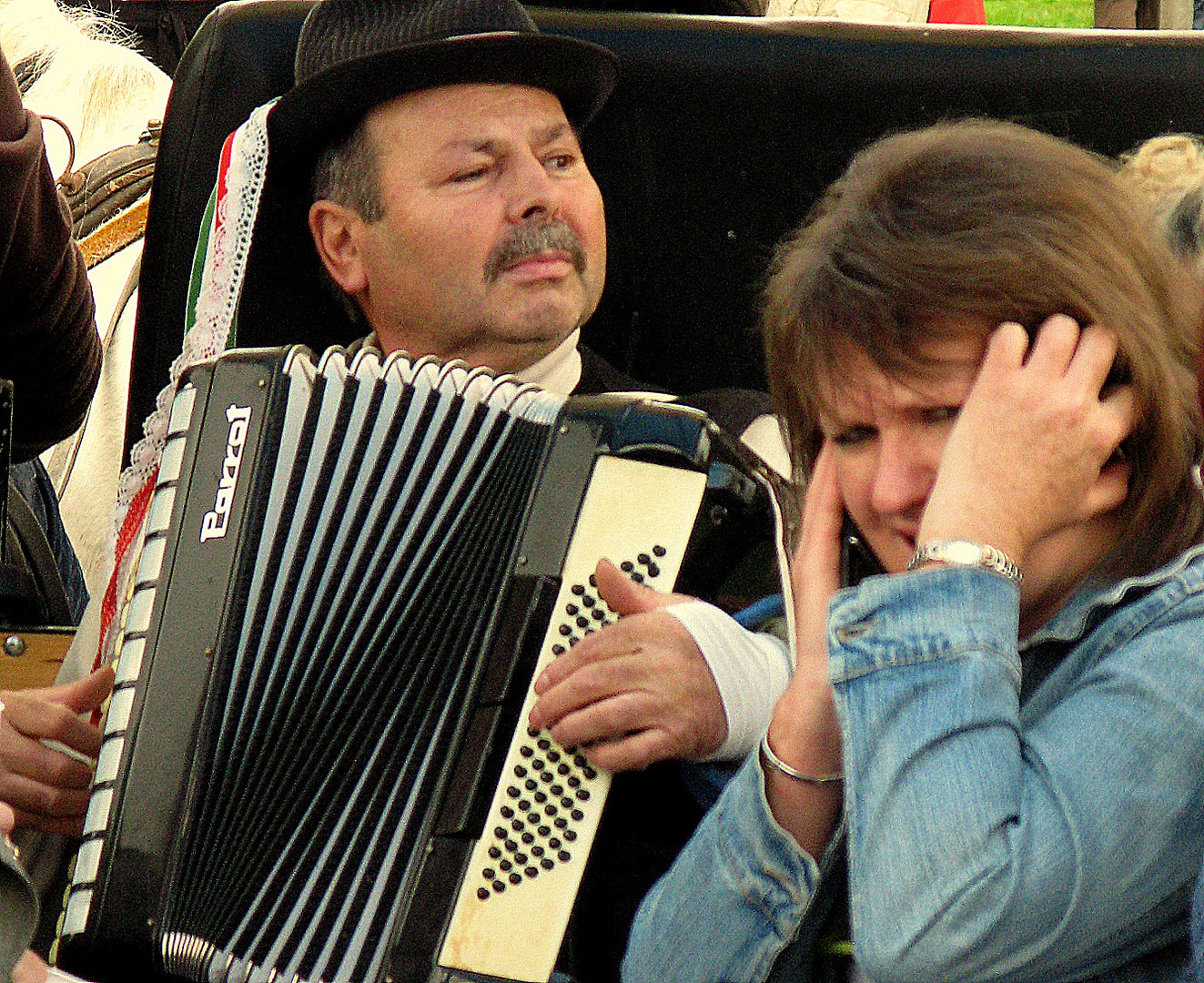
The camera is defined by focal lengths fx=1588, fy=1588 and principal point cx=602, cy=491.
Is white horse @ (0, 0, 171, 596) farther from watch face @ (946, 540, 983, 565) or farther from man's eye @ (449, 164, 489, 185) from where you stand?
watch face @ (946, 540, 983, 565)

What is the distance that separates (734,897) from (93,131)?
246cm

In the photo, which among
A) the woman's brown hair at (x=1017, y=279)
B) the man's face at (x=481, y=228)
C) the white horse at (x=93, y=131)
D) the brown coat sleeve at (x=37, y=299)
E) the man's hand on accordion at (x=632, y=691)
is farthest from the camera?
the white horse at (x=93, y=131)

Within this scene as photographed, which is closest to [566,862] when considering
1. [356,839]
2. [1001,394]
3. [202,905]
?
[356,839]

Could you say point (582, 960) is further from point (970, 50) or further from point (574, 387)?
point (970, 50)

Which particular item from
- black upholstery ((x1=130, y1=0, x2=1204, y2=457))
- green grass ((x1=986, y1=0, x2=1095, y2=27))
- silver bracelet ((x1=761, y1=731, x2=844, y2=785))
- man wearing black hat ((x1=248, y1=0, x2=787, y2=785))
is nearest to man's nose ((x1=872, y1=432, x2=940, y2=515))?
silver bracelet ((x1=761, y1=731, x2=844, y2=785))

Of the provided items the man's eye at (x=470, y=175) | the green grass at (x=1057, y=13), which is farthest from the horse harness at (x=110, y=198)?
the green grass at (x=1057, y=13)

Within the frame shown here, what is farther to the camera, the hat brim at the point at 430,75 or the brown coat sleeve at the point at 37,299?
the brown coat sleeve at the point at 37,299

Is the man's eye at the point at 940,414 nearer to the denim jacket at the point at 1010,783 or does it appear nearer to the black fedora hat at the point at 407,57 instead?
the denim jacket at the point at 1010,783

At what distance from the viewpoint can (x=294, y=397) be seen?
56.6 inches

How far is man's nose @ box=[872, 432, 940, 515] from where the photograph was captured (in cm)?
104

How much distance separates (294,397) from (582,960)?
554 millimetres

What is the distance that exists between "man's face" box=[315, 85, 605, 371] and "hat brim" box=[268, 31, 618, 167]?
23 mm

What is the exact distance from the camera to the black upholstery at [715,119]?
206 cm

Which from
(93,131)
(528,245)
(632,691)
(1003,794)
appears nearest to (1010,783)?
(1003,794)
